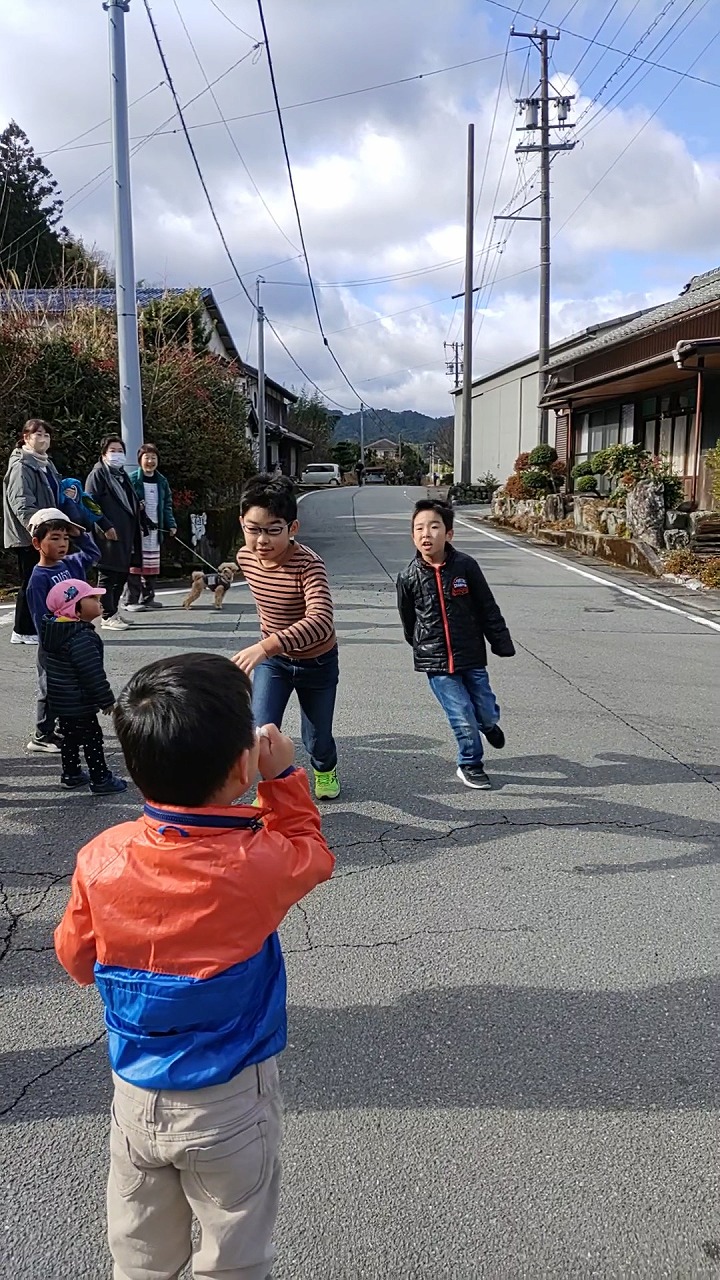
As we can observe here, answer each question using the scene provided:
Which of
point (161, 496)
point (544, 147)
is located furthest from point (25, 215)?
point (161, 496)

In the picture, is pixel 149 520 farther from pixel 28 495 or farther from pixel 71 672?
pixel 71 672

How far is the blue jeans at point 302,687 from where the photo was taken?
4352mm

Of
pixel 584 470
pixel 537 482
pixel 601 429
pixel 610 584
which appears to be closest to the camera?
pixel 610 584

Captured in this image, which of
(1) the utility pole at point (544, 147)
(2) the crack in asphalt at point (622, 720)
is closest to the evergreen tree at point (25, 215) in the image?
(1) the utility pole at point (544, 147)

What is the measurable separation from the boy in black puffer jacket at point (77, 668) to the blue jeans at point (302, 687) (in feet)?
2.71

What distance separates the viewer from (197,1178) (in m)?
1.59

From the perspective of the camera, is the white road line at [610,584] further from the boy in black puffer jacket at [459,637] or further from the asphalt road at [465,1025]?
the boy in black puffer jacket at [459,637]

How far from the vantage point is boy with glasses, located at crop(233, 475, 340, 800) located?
154 inches

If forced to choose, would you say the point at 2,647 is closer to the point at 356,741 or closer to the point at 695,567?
the point at 356,741

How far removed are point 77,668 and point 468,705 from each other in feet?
6.72

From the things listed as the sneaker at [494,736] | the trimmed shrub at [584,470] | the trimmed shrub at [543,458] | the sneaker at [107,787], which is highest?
the trimmed shrub at [543,458]

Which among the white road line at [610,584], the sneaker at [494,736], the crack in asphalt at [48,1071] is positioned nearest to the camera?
the crack in asphalt at [48,1071]

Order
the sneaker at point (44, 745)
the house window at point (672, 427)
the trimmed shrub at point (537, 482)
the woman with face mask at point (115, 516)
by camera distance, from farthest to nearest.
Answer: the trimmed shrub at point (537, 482) → the house window at point (672, 427) → the woman with face mask at point (115, 516) → the sneaker at point (44, 745)

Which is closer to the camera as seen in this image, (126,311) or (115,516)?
(115,516)
